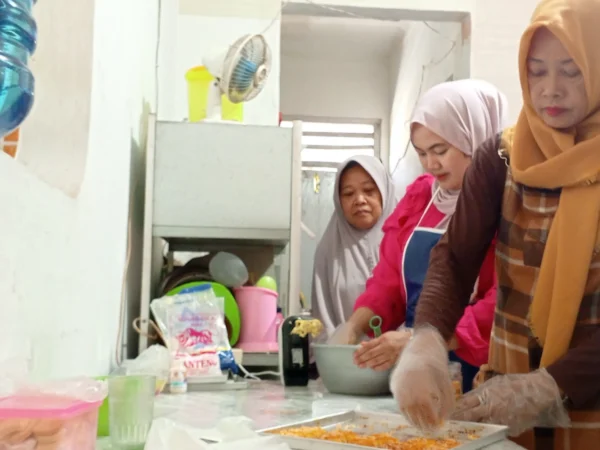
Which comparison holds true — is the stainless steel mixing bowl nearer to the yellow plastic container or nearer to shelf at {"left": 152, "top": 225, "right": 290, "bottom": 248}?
shelf at {"left": 152, "top": 225, "right": 290, "bottom": 248}

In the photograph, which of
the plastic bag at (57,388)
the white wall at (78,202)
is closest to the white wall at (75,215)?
the white wall at (78,202)

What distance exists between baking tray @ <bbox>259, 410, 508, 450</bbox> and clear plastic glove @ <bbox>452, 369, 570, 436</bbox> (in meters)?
0.04

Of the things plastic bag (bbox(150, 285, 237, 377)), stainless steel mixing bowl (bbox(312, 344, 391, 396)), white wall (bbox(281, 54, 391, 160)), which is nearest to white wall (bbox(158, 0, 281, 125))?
plastic bag (bbox(150, 285, 237, 377))

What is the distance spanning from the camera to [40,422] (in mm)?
444

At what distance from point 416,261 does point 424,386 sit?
72 cm

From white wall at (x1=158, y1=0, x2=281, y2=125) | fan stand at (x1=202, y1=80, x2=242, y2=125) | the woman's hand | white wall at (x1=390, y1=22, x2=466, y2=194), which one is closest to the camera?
the woman's hand

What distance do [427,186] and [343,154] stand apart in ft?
8.24

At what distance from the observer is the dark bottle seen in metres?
A: 1.43

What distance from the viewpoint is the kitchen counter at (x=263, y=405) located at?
3.24 ft

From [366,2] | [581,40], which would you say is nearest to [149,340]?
[581,40]

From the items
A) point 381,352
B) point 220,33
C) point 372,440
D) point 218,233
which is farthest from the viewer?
point 220,33

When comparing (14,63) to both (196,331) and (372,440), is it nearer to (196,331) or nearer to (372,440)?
(372,440)

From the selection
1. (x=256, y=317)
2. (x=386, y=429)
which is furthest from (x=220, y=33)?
(x=386, y=429)

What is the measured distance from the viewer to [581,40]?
1036mm
